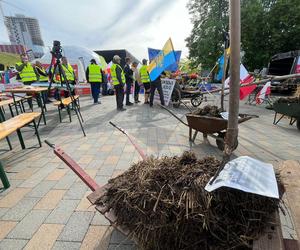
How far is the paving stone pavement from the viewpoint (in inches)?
73.4

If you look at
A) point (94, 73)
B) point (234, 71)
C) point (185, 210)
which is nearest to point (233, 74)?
point (234, 71)

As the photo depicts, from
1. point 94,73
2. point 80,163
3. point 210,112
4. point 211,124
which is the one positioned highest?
point 94,73

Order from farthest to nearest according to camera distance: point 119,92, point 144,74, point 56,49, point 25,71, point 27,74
→ point 144,74, point 27,74, point 25,71, point 119,92, point 56,49

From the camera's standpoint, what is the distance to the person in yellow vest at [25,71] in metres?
7.88

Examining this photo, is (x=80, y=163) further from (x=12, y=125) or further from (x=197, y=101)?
(x=197, y=101)

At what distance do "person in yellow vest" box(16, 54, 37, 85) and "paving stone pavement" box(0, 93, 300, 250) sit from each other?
2642 millimetres

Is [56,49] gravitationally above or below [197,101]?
above

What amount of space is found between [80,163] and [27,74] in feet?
22.0

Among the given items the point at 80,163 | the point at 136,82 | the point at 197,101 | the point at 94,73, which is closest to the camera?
the point at 80,163

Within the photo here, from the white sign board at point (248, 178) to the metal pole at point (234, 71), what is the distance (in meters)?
0.12

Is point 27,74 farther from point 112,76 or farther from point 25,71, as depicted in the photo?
point 112,76

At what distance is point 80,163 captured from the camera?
338cm

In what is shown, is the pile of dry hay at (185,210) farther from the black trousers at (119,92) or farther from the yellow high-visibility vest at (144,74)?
the yellow high-visibility vest at (144,74)

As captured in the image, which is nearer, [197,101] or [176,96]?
[176,96]
